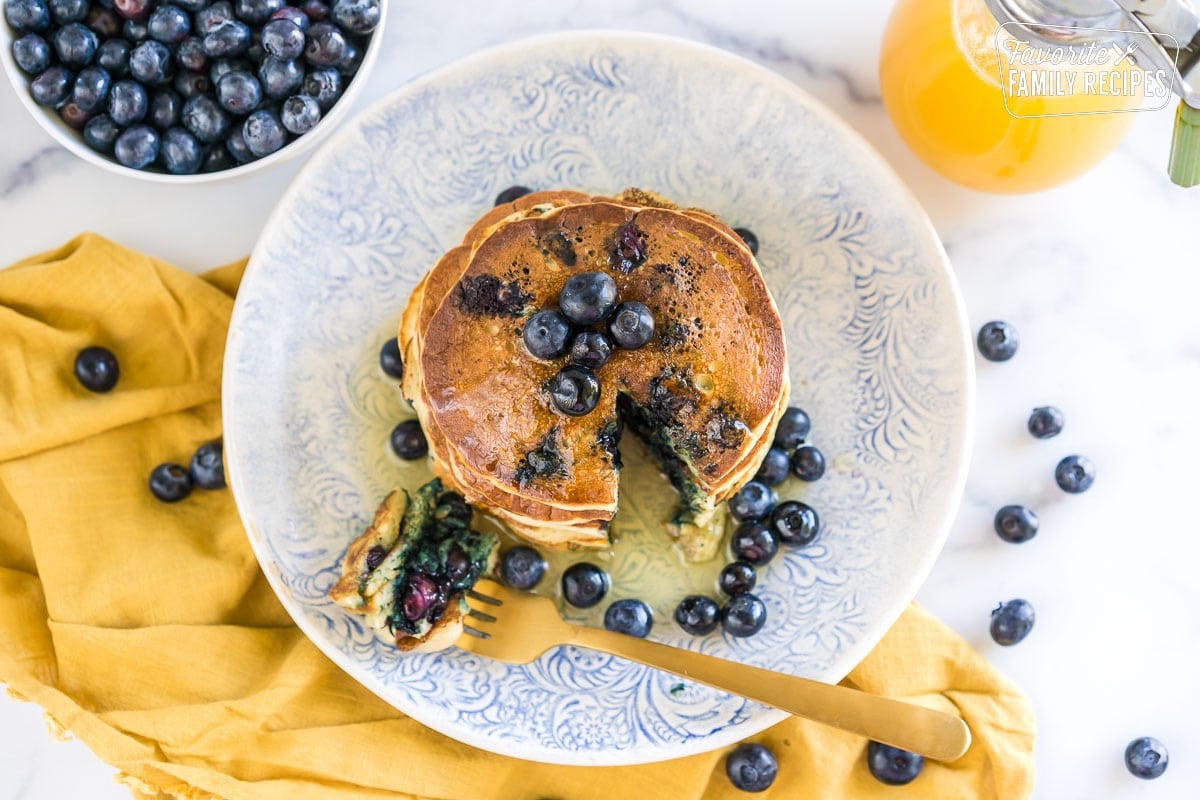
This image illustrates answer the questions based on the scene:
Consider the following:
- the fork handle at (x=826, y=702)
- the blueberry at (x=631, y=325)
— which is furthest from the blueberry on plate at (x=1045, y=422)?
the blueberry at (x=631, y=325)

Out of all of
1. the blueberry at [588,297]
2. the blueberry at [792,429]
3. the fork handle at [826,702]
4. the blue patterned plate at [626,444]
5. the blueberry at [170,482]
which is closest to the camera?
the blueberry at [588,297]

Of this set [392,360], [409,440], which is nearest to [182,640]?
[409,440]

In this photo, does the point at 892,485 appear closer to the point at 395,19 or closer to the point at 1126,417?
the point at 1126,417

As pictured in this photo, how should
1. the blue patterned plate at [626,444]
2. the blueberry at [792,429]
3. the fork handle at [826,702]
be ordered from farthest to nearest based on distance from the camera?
the blueberry at [792,429]
the blue patterned plate at [626,444]
the fork handle at [826,702]

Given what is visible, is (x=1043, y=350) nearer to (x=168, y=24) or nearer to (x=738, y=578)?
(x=738, y=578)

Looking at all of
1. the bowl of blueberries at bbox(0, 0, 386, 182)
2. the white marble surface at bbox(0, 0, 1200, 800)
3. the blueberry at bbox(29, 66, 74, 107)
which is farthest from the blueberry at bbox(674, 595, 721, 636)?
the blueberry at bbox(29, 66, 74, 107)

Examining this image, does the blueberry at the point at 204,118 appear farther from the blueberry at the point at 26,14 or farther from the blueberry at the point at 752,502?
the blueberry at the point at 752,502

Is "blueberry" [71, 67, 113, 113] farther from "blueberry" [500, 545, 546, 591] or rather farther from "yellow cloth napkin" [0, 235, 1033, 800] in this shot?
"blueberry" [500, 545, 546, 591]
